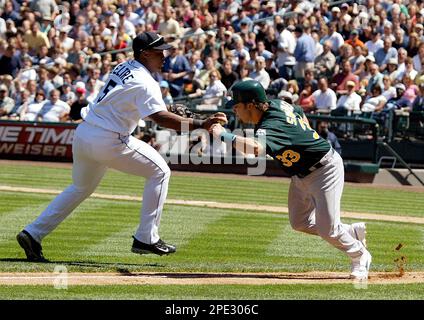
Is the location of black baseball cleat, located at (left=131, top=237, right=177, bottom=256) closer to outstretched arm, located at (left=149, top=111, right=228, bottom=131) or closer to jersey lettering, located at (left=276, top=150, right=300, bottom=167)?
outstretched arm, located at (left=149, top=111, right=228, bottom=131)

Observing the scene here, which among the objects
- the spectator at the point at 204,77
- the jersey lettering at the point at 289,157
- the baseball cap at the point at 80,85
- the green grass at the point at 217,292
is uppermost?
the jersey lettering at the point at 289,157

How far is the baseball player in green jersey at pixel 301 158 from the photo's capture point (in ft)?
25.9

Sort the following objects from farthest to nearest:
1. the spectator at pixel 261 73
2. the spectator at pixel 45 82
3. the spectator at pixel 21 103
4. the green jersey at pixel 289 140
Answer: the spectator at pixel 45 82
the spectator at pixel 21 103
the spectator at pixel 261 73
the green jersey at pixel 289 140

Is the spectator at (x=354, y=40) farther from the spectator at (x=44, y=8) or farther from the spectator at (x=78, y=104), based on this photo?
the spectator at (x=44, y=8)

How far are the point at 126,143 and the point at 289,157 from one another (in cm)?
148

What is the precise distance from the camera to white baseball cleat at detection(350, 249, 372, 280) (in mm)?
8273

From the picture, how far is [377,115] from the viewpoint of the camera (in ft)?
61.9

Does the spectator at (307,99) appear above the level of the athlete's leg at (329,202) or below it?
below

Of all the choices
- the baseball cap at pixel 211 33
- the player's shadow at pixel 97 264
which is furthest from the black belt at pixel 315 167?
the baseball cap at pixel 211 33

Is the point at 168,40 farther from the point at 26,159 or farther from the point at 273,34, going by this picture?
the point at 26,159

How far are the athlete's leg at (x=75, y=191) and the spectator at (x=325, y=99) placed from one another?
10.9 meters

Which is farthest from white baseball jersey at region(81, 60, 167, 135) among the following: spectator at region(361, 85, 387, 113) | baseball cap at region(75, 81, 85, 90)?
baseball cap at region(75, 81, 85, 90)

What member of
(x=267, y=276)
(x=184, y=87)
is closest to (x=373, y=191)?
(x=184, y=87)

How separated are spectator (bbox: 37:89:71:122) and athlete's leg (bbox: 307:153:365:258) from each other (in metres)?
13.1
